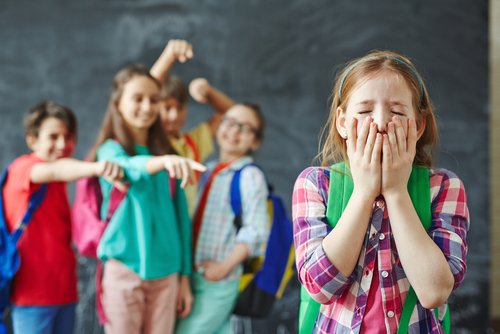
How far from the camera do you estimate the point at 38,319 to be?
2266mm

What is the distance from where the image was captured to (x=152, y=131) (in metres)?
2.42

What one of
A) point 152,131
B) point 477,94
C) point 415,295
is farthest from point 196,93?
point 415,295

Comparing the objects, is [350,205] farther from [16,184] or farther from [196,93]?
[196,93]

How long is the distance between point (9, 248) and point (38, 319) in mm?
306

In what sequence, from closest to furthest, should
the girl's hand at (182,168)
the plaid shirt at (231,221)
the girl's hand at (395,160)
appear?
the girl's hand at (395,160) → the girl's hand at (182,168) → the plaid shirt at (231,221)

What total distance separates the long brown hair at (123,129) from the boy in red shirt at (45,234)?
190 millimetres

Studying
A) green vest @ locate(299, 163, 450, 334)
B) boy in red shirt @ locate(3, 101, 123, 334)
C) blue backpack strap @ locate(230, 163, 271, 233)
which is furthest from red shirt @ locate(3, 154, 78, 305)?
green vest @ locate(299, 163, 450, 334)

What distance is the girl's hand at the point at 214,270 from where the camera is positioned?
2.44 meters

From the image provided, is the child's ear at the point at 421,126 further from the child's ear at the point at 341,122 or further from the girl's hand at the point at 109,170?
the girl's hand at the point at 109,170

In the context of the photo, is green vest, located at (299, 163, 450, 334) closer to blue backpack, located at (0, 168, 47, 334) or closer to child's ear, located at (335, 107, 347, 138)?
child's ear, located at (335, 107, 347, 138)

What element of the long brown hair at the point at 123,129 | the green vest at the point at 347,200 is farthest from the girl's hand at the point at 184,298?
the green vest at the point at 347,200

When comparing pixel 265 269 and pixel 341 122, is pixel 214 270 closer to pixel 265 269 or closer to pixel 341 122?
pixel 265 269

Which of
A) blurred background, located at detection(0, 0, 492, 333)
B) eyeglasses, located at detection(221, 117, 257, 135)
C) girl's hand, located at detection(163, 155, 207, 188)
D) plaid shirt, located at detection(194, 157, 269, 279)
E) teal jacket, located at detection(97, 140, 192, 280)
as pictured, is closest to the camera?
girl's hand, located at detection(163, 155, 207, 188)

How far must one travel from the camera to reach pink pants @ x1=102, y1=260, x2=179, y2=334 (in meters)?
2.16
